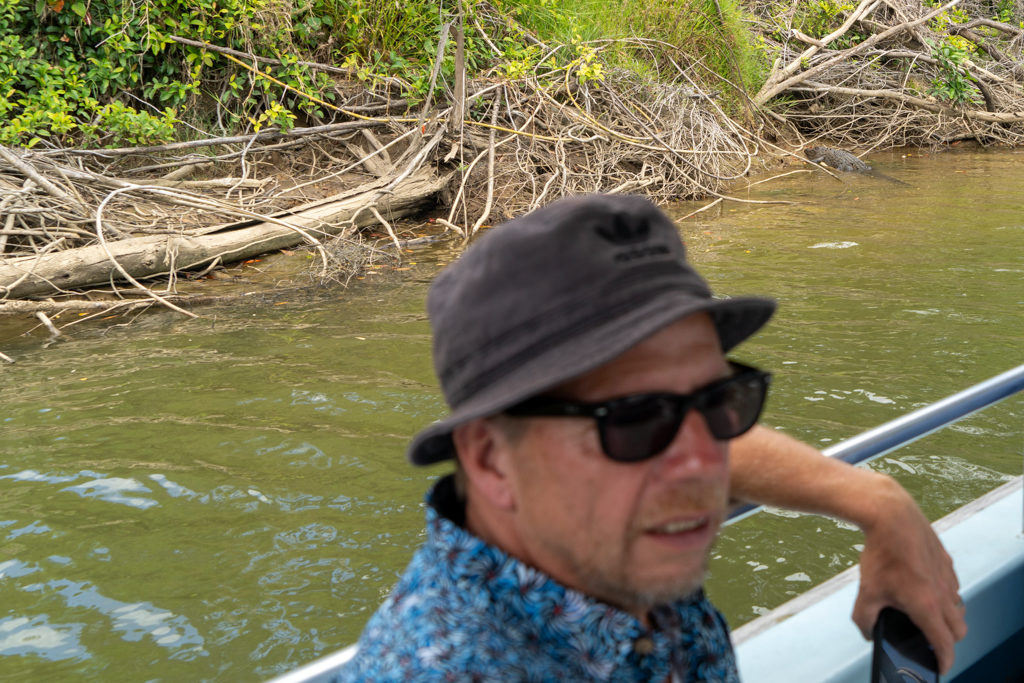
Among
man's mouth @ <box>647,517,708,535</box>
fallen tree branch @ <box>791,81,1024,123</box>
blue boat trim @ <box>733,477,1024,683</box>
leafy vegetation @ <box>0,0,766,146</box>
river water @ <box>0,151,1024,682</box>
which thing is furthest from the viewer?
fallen tree branch @ <box>791,81,1024,123</box>

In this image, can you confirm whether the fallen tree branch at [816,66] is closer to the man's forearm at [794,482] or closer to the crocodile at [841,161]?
the crocodile at [841,161]

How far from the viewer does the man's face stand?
3.60ft

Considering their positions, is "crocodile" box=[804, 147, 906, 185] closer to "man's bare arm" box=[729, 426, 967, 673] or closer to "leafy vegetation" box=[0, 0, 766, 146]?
"leafy vegetation" box=[0, 0, 766, 146]

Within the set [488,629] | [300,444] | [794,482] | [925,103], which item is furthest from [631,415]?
[925,103]

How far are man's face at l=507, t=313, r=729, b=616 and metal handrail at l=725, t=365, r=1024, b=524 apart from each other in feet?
1.45

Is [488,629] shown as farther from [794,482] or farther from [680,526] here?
[794,482]

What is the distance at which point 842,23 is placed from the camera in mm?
15234

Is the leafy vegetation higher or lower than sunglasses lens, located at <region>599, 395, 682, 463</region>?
higher

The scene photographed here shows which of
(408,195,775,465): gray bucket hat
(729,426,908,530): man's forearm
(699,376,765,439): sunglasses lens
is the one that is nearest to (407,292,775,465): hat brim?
(408,195,775,465): gray bucket hat

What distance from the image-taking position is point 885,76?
15.3 meters

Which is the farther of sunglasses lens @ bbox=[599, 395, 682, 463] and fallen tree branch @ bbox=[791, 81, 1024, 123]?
fallen tree branch @ bbox=[791, 81, 1024, 123]

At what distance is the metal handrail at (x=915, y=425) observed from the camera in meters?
1.72

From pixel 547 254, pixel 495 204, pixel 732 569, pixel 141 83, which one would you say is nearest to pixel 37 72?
pixel 141 83

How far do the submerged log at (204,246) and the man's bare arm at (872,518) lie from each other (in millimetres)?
6876
